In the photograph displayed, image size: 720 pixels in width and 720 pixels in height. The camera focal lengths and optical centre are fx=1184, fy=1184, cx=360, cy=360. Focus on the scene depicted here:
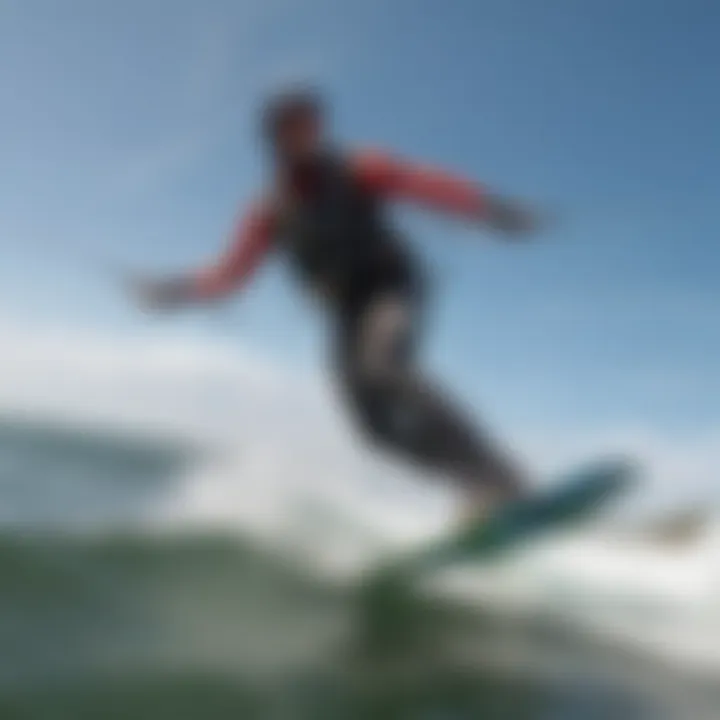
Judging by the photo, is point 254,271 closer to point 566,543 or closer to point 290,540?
Answer: point 290,540

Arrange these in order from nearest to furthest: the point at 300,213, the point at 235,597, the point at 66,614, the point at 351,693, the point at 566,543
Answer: the point at 351,693 < the point at 66,614 < the point at 235,597 < the point at 566,543 < the point at 300,213

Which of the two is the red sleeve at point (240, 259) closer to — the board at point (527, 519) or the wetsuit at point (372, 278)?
the wetsuit at point (372, 278)

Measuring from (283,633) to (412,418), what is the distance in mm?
615

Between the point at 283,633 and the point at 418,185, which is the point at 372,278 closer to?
the point at 418,185

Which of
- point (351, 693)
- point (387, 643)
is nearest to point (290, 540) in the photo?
point (387, 643)

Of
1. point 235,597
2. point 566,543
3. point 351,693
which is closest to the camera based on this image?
point 351,693

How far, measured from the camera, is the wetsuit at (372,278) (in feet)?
8.63

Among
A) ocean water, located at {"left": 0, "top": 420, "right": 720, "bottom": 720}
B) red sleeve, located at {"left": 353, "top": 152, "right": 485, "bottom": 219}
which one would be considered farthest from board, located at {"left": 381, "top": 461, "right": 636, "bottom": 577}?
red sleeve, located at {"left": 353, "top": 152, "right": 485, "bottom": 219}

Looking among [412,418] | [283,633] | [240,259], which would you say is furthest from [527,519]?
[240,259]

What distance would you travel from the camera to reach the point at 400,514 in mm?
2658

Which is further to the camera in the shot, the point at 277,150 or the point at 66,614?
the point at 277,150

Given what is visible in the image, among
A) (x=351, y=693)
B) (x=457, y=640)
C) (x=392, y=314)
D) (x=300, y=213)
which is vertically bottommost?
(x=351, y=693)

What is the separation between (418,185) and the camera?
263 cm

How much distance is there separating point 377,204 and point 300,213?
18cm
